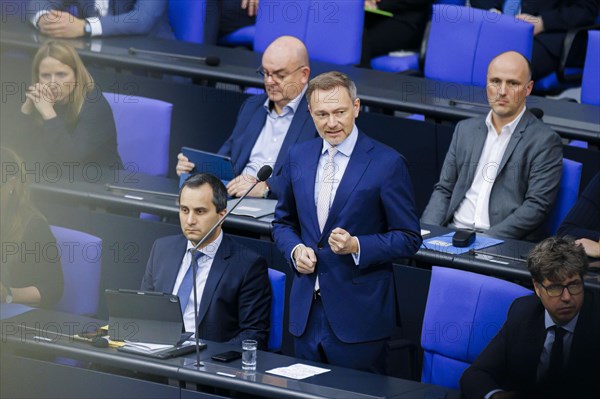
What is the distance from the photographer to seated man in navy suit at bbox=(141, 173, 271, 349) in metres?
2.96

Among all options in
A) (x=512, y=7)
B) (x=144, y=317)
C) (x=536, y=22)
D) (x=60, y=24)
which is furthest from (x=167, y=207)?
(x=512, y=7)

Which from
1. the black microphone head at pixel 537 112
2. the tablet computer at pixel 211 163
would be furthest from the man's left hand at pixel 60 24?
the black microphone head at pixel 537 112

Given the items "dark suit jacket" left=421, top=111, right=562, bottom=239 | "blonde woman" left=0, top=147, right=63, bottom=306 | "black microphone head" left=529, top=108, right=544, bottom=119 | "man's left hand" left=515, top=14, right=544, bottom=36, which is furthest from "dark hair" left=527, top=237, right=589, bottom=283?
"man's left hand" left=515, top=14, right=544, bottom=36

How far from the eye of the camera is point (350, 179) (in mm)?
2818

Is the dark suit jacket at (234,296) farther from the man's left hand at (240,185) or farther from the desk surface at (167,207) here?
the man's left hand at (240,185)

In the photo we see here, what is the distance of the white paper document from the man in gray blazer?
118 cm

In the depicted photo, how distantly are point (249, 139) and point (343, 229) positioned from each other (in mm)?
1341

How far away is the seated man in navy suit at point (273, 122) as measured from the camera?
3.78m

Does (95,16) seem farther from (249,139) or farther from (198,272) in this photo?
(198,272)

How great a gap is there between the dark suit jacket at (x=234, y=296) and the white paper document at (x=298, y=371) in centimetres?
A: 33

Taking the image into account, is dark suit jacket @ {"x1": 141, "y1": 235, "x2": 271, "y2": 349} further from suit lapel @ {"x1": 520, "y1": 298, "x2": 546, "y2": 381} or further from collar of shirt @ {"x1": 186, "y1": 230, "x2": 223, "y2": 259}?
suit lapel @ {"x1": 520, "y1": 298, "x2": 546, "y2": 381}

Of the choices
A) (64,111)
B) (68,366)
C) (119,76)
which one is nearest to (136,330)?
(68,366)

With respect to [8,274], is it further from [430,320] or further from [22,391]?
[430,320]

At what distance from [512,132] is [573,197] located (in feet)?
1.08
